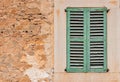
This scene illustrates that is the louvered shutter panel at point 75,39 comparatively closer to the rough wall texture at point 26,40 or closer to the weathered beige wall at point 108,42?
the weathered beige wall at point 108,42

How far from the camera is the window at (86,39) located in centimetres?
773

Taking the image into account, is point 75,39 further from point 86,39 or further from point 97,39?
point 97,39

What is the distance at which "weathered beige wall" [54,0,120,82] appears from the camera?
303 inches

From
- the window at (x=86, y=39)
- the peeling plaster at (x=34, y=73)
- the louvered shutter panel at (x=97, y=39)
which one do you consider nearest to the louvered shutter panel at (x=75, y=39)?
the window at (x=86, y=39)

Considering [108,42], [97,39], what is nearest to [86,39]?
[97,39]

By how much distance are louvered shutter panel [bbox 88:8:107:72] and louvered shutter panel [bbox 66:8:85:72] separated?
14cm

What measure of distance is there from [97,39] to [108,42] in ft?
0.68

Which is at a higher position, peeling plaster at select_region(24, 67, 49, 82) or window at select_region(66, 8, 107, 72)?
window at select_region(66, 8, 107, 72)

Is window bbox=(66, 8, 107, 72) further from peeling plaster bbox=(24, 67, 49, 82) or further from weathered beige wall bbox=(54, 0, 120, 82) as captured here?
peeling plaster bbox=(24, 67, 49, 82)

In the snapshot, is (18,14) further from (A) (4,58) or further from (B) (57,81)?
(B) (57,81)

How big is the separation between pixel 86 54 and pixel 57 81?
2.31 feet

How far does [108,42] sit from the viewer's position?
7.75 metres

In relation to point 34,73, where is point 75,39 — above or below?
above

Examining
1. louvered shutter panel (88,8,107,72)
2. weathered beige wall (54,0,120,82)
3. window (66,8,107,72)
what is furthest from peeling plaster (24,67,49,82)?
louvered shutter panel (88,8,107,72)
